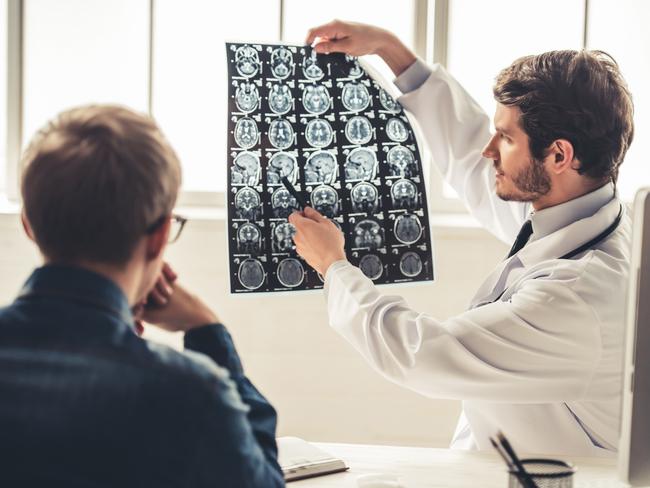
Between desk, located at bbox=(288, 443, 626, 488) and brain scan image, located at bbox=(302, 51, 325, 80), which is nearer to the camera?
A: desk, located at bbox=(288, 443, 626, 488)

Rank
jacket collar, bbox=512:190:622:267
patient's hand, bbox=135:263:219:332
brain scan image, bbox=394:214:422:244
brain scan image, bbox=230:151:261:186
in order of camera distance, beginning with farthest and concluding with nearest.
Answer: brain scan image, bbox=394:214:422:244, brain scan image, bbox=230:151:261:186, jacket collar, bbox=512:190:622:267, patient's hand, bbox=135:263:219:332

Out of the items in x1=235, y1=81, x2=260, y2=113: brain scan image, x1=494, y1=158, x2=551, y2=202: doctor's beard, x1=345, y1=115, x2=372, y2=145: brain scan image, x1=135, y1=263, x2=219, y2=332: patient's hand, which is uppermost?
x1=235, y1=81, x2=260, y2=113: brain scan image

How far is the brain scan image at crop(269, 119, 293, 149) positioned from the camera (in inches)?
73.9

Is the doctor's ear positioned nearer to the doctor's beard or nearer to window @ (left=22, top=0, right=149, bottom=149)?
the doctor's beard

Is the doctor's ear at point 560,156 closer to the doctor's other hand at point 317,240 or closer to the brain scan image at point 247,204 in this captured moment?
the doctor's other hand at point 317,240

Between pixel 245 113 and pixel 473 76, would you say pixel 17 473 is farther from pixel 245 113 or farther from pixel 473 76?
pixel 473 76

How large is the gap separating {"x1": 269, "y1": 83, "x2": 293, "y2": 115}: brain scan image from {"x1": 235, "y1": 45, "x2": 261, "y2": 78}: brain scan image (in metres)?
0.06

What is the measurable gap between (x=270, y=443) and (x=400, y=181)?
3.39 ft

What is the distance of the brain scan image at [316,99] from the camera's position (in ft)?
6.24

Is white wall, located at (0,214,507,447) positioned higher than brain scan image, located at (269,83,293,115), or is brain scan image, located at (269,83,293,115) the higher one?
brain scan image, located at (269,83,293,115)

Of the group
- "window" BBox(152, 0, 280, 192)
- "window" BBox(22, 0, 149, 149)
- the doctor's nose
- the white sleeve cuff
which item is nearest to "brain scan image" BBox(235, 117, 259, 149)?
the white sleeve cuff

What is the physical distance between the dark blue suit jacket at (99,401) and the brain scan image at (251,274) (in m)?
0.96

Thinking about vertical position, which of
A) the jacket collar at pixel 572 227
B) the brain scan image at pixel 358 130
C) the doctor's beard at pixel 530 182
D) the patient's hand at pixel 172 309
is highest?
the brain scan image at pixel 358 130

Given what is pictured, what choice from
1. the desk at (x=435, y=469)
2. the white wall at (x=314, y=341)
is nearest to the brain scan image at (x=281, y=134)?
the desk at (x=435, y=469)
